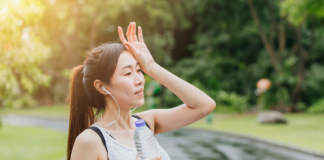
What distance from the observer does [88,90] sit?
7.72 feet

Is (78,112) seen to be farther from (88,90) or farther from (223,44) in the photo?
(223,44)

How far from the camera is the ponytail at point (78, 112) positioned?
7.76 ft

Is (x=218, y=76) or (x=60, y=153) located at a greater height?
(x=218, y=76)

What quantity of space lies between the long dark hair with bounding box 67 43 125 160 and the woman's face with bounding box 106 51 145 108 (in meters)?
0.06

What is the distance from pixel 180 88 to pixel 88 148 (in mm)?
672

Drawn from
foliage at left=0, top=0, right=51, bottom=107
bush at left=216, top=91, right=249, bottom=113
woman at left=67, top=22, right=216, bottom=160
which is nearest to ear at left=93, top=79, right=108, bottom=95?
woman at left=67, top=22, right=216, bottom=160

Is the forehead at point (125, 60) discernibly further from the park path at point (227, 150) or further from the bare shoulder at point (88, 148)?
the park path at point (227, 150)

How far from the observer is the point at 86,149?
200 centimetres

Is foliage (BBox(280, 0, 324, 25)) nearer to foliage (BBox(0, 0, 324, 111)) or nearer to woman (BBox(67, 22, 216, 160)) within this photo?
foliage (BBox(0, 0, 324, 111))

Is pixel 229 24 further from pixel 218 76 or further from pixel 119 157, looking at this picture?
pixel 119 157

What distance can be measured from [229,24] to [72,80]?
29.6 metres

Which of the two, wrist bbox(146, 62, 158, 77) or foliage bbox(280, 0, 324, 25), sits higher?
foliage bbox(280, 0, 324, 25)

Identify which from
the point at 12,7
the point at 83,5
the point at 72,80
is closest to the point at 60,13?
the point at 83,5

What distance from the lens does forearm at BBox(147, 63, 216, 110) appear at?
2.32m
